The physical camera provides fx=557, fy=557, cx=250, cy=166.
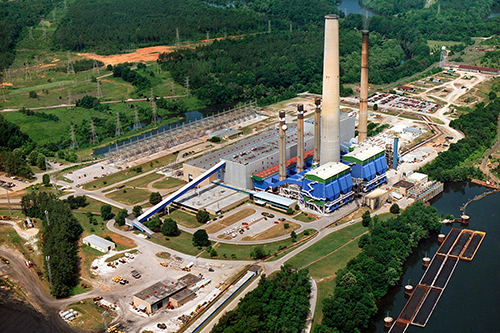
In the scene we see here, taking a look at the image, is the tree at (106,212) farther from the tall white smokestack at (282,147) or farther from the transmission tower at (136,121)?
the transmission tower at (136,121)

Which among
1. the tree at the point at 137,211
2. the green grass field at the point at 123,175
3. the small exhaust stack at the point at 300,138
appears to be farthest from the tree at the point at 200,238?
the green grass field at the point at 123,175

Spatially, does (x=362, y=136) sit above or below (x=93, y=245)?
above

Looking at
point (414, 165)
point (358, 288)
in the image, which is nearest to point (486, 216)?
point (414, 165)

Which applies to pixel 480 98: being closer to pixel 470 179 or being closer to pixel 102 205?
pixel 470 179

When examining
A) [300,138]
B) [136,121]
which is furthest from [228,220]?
[136,121]

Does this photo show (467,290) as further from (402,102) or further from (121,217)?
(402,102)

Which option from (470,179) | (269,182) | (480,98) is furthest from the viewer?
(480,98)
